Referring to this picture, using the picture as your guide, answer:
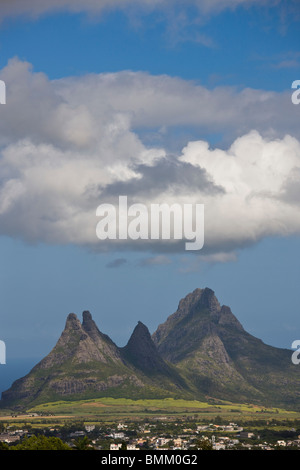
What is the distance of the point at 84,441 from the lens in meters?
146

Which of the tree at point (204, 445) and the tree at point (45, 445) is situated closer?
the tree at point (45, 445)

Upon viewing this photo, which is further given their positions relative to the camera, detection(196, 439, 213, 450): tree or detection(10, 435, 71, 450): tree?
detection(196, 439, 213, 450): tree

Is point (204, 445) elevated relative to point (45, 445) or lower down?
lower down

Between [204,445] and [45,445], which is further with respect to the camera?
[204,445]

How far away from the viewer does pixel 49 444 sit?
145m
